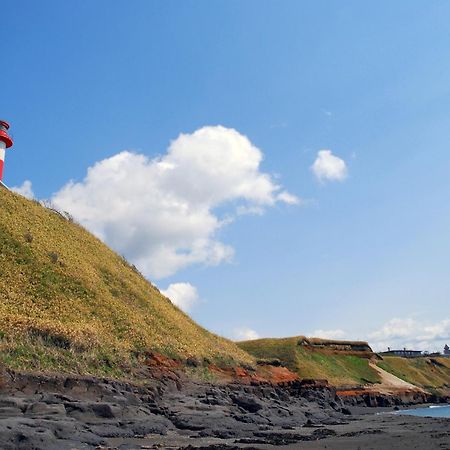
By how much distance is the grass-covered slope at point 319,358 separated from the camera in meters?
80.8

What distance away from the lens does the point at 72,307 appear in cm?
3847

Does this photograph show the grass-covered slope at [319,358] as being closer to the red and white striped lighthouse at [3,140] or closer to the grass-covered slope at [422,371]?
the grass-covered slope at [422,371]

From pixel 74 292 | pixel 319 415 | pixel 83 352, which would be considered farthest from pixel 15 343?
pixel 319 415

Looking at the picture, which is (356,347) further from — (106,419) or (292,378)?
(106,419)

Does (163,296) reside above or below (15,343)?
above

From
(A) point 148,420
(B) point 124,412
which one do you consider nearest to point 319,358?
(A) point 148,420

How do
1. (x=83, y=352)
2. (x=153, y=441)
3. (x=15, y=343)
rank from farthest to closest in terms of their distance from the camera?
1. (x=83, y=352)
2. (x=15, y=343)
3. (x=153, y=441)

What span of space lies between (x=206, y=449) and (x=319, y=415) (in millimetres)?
25205

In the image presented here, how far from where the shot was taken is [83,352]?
3256 cm

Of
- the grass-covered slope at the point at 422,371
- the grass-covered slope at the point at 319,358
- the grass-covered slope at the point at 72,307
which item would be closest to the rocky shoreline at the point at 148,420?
the grass-covered slope at the point at 72,307

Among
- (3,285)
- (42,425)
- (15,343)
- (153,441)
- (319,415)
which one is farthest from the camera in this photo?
(319,415)

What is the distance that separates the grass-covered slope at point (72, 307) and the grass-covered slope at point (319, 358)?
27650 millimetres

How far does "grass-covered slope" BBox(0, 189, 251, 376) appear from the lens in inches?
1214

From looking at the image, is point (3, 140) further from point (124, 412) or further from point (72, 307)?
point (124, 412)
